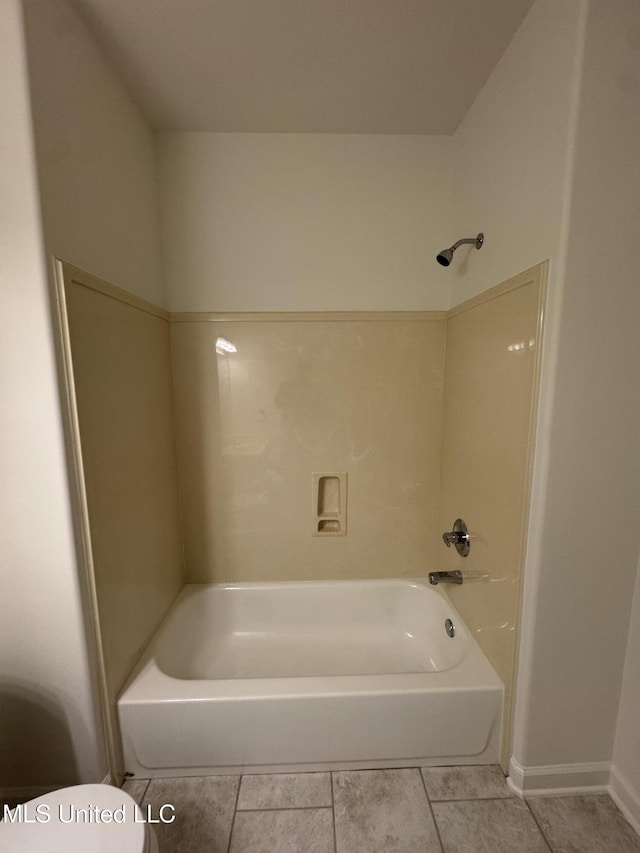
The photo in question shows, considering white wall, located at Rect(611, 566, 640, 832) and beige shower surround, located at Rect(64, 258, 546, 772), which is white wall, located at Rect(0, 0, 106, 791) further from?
white wall, located at Rect(611, 566, 640, 832)

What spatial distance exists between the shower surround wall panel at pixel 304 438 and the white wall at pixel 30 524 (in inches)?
31.2

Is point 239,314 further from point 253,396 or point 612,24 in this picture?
point 612,24

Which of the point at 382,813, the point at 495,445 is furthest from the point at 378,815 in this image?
the point at 495,445

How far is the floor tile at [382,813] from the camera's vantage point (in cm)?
110

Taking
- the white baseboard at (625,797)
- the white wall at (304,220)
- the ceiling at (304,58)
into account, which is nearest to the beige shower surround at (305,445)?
the white wall at (304,220)

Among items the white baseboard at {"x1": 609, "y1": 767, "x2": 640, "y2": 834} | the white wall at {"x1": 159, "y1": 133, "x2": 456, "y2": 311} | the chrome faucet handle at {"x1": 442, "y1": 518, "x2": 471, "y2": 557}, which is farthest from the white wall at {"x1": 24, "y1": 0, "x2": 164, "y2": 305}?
the white baseboard at {"x1": 609, "y1": 767, "x2": 640, "y2": 834}

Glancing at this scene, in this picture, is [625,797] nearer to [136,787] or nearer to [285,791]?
[285,791]

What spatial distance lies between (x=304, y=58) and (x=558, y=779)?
254 centimetres

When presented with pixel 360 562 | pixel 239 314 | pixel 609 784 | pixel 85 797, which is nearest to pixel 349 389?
pixel 239 314

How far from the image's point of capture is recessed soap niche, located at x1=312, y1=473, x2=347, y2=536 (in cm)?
189

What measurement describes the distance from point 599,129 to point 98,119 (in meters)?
1.46

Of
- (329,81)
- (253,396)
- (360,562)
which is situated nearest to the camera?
(329,81)

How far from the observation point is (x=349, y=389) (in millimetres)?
1827

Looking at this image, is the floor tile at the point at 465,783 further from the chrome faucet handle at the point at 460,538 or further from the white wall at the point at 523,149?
the white wall at the point at 523,149
